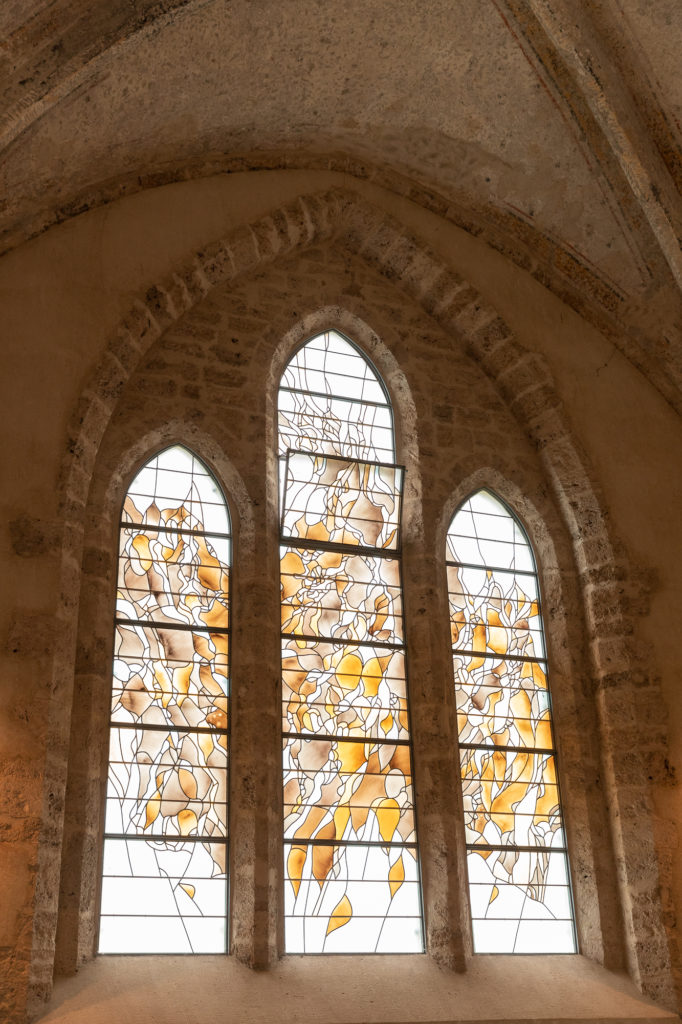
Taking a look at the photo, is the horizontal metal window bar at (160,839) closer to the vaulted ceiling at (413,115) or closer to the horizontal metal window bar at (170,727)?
the horizontal metal window bar at (170,727)

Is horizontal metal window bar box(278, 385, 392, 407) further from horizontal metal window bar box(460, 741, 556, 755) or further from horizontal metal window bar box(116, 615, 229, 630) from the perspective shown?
horizontal metal window bar box(460, 741, 556, 755)

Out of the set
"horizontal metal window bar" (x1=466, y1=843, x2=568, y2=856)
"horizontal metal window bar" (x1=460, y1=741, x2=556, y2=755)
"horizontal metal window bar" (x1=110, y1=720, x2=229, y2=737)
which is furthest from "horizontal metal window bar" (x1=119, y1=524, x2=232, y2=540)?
"horizontal metal window bar" (x1=466, y1=843, x2=568, y2=856)

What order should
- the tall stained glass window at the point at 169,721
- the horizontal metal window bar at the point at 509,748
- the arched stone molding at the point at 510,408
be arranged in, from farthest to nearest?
the horizontal metal window bar at the point at 509,748 < the arched stone molding at the point at 510,408 < the tall stained glass window at the point at 169,721

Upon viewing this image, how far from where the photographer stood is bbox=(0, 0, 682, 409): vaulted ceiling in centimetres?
568

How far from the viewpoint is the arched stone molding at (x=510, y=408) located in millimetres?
5332

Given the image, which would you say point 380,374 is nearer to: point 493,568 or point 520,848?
point 493,568

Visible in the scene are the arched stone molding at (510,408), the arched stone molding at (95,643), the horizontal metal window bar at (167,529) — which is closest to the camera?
the arched stone molding at (95,643)

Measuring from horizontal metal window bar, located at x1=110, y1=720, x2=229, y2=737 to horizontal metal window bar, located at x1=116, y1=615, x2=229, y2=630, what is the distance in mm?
480

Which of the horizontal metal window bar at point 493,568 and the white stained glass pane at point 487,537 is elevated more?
the white stained glass pane at point 487,537

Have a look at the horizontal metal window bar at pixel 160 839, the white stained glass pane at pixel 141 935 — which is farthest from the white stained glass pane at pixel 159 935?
the horizontal metal window bar at pixel 160 839

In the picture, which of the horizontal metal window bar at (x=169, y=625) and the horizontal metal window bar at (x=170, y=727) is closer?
the horizontal metal window bar at (x=170, y=727)

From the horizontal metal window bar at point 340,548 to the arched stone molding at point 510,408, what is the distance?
1063 millimetres

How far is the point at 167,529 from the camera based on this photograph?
604 centimetres

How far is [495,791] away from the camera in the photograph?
6.04m
